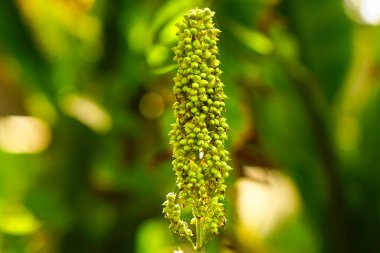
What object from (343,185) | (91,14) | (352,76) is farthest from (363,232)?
(91,14)

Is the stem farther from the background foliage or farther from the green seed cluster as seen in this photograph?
the background foliage

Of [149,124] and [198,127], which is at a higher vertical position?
[149,124]

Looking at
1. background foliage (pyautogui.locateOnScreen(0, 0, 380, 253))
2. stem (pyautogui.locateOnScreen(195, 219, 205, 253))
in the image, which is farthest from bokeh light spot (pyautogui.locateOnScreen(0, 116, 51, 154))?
stem (pyautogui.locateOnScreen(195, 219, 205, 253))

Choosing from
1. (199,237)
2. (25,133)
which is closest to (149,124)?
(25,133)

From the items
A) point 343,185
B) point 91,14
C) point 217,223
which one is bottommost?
point 217,223

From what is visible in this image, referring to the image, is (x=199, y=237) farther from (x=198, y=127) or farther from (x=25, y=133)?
(x=25, y=133)

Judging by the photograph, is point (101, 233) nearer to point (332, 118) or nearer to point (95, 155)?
point (95, 155)
